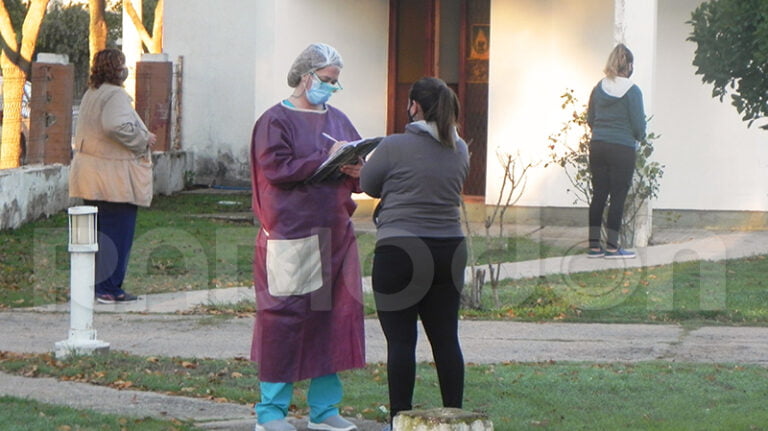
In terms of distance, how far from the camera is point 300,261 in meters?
6.29

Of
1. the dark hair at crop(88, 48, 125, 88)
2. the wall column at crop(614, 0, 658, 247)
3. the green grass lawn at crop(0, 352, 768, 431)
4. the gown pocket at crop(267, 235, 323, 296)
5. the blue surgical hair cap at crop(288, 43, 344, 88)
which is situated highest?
the wall column at crop(614, 0, 658, 247)

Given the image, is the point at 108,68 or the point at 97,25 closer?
the point at 108,68

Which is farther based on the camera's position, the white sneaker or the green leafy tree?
the green leafy tree

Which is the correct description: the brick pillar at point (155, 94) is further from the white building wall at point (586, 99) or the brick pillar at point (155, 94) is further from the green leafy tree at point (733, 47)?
the green leafy tree at point (733, 47)

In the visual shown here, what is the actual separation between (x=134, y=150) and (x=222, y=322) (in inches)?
66.4

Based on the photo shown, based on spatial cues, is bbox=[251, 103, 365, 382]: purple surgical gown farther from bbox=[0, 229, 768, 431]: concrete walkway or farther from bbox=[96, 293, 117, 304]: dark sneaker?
bbox=[96, 293, 117, 304]: dark sneaker

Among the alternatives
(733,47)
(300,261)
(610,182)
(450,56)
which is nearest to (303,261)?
(300,261)

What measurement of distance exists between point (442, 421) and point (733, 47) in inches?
203

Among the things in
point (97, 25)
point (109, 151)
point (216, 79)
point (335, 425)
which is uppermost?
point (97, 25)

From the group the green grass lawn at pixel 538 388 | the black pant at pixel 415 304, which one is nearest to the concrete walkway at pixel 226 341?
the green grass lawn at pixel 538 388

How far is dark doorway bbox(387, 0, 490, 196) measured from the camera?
16312mm

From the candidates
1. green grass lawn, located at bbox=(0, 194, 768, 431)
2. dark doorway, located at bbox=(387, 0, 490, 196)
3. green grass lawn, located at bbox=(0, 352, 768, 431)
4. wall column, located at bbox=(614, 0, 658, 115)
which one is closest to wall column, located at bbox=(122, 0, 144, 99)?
dark doorway, located at bbox=(387, 0, 490, 196)

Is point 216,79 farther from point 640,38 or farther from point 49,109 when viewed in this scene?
point 640,38

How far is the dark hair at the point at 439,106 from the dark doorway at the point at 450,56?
990cm
